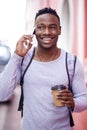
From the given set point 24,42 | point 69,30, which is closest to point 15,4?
point 69,30

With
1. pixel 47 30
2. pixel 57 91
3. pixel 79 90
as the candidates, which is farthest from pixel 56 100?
pixel 47 30

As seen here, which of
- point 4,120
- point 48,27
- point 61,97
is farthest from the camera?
point 4,120

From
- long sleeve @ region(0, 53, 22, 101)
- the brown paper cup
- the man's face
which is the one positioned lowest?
the brown paper cup

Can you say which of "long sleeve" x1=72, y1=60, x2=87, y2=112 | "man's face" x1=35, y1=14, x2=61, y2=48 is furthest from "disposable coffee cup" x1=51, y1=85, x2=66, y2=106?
"man's face" x1=35, y1=14, x2=61, y2=48

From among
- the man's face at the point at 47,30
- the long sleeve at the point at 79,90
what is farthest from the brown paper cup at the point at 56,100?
the man's face at the point at 47,30

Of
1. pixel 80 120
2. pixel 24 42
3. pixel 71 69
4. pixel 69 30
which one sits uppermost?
pixel 24 42

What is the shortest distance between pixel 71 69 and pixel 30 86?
0.19m

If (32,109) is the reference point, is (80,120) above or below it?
below

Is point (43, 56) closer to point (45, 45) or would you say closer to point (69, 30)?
point (45, 45)

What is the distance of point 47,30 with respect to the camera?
4.33 ft

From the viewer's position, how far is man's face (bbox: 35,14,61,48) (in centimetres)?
131

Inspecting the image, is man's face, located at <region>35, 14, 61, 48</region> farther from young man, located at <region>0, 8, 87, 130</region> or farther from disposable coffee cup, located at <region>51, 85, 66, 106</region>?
disposable coffee cup, located at <region>51, 85, 66, 106</region>

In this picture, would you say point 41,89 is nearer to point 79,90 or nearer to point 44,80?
point 44,80

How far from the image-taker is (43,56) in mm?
1342
